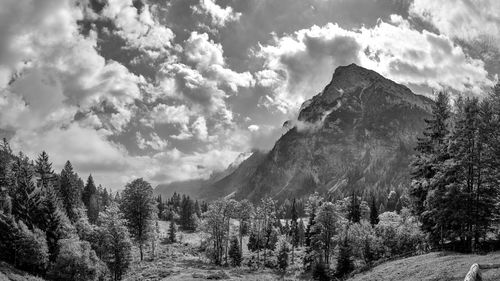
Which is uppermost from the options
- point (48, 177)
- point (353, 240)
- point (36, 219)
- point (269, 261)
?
point (48, 177)

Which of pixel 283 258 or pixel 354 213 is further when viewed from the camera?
pixel 354 213

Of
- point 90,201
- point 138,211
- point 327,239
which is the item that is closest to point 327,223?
point 327,239

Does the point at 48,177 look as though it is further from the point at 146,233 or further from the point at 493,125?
the point at 493,125

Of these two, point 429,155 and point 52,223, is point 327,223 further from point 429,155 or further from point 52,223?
point 52,223

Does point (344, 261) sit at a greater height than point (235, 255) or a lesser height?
greater

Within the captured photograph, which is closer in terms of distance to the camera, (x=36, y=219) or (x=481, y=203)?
(x=481, y=203)

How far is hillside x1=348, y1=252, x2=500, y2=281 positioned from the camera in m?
34.5

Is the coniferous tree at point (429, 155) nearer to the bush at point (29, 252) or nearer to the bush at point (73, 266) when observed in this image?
the bush at point (73, 266)

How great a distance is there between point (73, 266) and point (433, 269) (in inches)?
1580

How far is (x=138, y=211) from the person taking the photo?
259 feet

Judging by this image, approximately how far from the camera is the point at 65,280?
51.7 m

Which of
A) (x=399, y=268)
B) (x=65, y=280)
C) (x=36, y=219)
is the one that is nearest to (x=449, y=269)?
(x=399, y=268)

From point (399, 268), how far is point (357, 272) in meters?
9.42

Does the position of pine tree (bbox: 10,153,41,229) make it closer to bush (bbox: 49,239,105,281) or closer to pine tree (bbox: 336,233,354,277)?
bush (bbox: 49,239,105,281)
